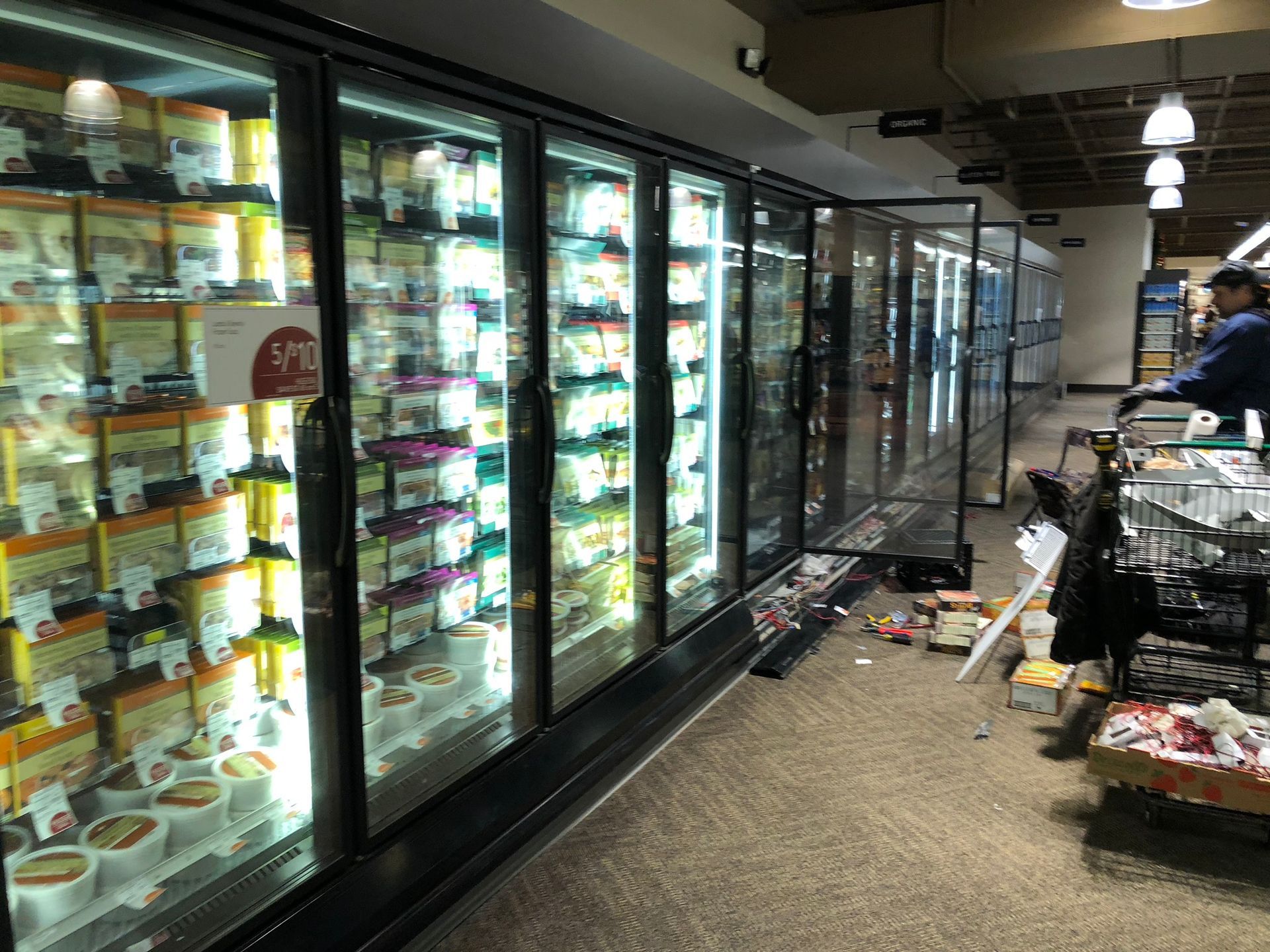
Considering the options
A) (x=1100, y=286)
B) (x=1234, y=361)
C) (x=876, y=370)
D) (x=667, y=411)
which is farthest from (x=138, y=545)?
(x=1100, y=286)

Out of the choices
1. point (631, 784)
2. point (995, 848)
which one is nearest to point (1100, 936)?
point (995, 848)

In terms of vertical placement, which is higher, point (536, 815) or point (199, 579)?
point (199, 579)

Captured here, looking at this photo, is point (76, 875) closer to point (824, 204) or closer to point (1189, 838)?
point (1189, 838)

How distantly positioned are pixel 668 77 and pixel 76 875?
3326mm

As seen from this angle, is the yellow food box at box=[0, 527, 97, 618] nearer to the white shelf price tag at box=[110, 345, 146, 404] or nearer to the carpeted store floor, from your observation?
the white shelf price tag at box=[110, 345, 146, 404]

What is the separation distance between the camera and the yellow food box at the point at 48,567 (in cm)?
179

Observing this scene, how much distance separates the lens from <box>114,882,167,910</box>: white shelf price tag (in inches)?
75.8

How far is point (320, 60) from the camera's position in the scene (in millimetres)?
1988

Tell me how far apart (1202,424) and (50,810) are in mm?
4387

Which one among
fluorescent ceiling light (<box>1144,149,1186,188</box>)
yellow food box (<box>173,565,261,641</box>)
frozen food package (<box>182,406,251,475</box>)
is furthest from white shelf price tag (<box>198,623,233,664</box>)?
fluorescent ceiling light (<box>1144,149,1186,188</box>)

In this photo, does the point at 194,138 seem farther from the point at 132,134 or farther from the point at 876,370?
the point at 876,370

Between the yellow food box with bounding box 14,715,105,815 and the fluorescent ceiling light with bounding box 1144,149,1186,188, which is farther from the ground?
the fluorescent ceiling light with bounding box 1144,149,1186,188

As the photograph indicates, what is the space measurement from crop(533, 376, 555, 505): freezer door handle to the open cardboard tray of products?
1.91 meters

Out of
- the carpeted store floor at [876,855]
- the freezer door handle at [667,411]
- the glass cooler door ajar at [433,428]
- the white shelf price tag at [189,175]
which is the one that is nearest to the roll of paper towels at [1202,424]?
the carpeted store floor at [876,855]
